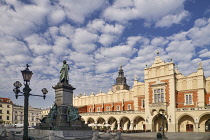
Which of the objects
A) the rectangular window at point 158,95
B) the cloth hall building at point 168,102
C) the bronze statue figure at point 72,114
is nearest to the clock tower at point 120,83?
the cloth hall building at point 168,102

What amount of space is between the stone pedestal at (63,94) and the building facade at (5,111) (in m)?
62.6

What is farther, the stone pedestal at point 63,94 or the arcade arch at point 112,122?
the arcade arch at point 112,122

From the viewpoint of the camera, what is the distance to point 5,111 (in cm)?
7700

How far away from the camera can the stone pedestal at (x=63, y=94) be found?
2091 cm

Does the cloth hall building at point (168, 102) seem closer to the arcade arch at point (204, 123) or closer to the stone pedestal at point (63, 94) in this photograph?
the arcade arch at point (204, 123)

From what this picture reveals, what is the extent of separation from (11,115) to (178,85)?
62755 mm

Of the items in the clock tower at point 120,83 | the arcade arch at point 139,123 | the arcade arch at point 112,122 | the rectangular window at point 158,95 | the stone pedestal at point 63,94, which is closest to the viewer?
the stone pedestal at point 63,94

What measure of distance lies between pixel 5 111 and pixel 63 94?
6534 cm

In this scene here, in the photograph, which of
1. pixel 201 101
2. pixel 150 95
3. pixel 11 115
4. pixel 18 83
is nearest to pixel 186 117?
pixel 201 101

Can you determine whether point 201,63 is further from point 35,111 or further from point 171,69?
point 35,111

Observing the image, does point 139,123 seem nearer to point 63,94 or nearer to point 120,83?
point 120,83

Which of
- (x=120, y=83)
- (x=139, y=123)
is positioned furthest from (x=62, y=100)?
(x=120, y=83)

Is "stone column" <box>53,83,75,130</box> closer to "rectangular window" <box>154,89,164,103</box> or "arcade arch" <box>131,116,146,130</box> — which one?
"rectangular window" <box>154,89,164,103</box>

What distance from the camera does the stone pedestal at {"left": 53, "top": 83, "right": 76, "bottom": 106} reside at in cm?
2091
